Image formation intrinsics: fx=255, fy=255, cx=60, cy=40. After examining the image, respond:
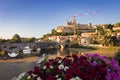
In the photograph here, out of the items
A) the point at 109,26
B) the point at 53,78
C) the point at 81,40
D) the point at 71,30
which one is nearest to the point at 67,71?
the point at 53,78

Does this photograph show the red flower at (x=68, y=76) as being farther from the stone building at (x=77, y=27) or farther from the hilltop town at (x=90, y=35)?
the stone building at (x=77, y=27)

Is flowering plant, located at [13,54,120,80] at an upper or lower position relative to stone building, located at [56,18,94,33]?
lower

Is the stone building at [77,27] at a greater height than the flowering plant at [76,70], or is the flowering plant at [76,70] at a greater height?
the stone building at [77,27]

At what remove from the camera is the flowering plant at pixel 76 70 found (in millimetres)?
3784

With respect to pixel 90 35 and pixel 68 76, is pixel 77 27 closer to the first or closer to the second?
pixel 90 35

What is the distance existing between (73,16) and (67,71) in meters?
130

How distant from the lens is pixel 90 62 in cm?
438

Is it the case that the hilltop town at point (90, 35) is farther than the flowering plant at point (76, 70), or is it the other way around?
the hilltop town at point (90, 35)

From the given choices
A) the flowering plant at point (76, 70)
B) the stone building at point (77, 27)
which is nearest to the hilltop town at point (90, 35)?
the stone building at point (77, 27)

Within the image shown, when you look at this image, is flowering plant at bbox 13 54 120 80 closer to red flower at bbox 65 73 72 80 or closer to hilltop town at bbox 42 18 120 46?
red flower at bbox 65 73 72 80

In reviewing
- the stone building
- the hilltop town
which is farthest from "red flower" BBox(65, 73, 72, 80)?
the stone building

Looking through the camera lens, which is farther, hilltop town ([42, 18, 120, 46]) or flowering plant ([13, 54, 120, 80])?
hilltop town ([42, 18, 120, 46])

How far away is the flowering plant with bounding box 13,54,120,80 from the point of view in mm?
3784

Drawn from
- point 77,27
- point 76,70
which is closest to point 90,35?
point 77,27
